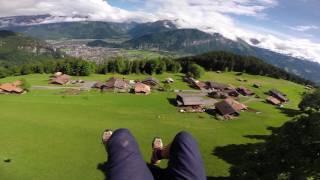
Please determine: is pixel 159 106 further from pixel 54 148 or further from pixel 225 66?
pixel 225 66

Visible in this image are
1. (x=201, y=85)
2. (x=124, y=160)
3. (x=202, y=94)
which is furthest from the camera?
(x=201, y=85)

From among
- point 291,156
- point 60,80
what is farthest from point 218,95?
point 291,156

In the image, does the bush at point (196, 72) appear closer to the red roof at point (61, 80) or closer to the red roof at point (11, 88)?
the red roof at point (61, 80)

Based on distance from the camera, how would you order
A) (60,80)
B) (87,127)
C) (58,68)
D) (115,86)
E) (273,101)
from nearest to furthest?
1. (87,127)
2. (115,86)
3. (273,101)
4. (60,80)
5. (58,68)

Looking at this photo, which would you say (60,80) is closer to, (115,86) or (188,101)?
(115,86)

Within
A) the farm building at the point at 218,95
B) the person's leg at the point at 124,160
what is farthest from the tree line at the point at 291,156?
the farm building at the point at 218,95

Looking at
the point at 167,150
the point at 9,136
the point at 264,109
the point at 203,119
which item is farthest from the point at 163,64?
the point at 167,150
